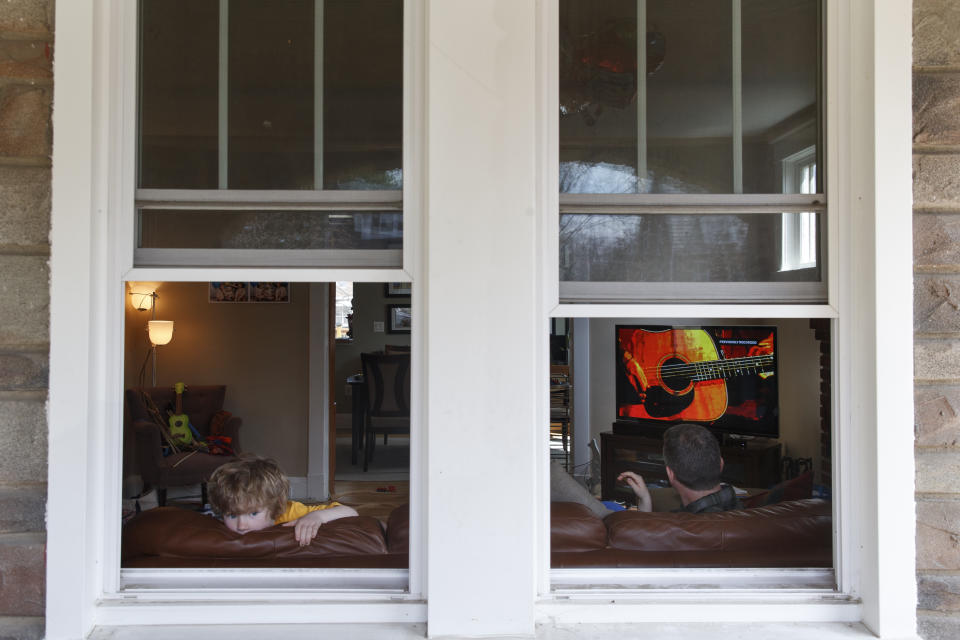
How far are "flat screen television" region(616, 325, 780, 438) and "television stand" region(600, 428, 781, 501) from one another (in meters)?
0.17

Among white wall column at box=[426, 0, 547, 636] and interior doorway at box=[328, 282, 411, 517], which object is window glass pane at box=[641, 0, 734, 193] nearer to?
white wall column at box=[426, 0, 547, 636]

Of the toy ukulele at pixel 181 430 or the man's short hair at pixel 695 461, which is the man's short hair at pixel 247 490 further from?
the toy ukulele at pixel 181 430

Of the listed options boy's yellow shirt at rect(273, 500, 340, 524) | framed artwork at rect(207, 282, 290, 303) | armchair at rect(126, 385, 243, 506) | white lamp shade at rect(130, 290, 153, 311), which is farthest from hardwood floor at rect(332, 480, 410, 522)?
boy's yellow shirt at rect(273, 500, 340, 524)

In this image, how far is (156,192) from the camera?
1795mm

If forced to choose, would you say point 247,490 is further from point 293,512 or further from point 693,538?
point 693,538

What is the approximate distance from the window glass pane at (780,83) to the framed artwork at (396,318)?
29.3 feet

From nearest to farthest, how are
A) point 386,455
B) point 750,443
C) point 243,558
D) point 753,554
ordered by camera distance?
point 243,558 < point 753,554 < point 750,443 < point 386,455

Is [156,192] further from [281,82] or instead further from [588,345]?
[588,345]

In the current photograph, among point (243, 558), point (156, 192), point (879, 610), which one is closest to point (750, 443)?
point (879, 610)

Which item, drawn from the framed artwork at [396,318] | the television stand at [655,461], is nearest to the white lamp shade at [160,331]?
the television stand at [655,461]

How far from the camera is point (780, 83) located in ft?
6.09

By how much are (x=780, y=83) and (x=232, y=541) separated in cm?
190

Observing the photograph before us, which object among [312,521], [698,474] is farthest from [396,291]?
[312,521]

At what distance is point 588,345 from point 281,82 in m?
4.88
